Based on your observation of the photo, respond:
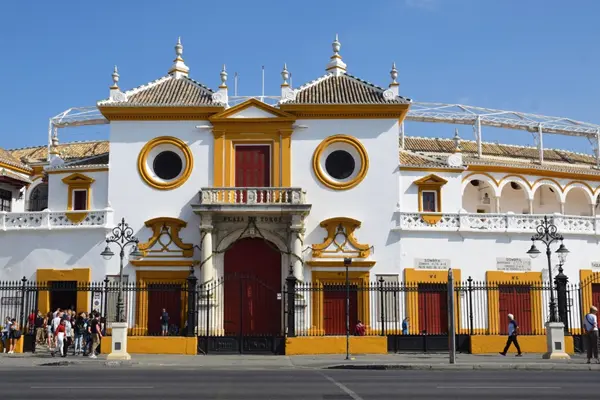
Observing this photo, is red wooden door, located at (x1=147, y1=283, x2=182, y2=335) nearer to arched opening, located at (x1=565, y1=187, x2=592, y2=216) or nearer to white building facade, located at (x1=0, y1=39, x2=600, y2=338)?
white building facade, located at (x1=0, y1=39, x2=600, y2=338)

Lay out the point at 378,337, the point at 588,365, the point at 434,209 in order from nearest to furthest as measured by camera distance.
Result: 1. the point at 588,365
2. the point at 378,337
3. the point at 434,209

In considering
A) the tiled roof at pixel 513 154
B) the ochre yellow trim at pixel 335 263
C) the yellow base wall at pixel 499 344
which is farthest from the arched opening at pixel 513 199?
the yellow base wall at pixel 499 344

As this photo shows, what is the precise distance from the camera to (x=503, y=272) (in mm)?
33719

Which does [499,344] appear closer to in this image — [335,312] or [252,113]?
[335,312]

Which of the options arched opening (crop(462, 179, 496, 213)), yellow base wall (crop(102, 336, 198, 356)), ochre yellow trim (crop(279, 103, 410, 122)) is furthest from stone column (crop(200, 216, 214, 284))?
arched opening (crop(462, 179, 496, 213))

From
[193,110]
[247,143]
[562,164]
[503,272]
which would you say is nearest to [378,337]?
[503,272]

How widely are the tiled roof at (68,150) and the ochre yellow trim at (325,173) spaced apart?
24.4 metres

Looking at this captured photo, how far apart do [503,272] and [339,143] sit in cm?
920

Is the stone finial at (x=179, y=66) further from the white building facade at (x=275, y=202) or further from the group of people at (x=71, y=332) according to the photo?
the group of people at (x=71, y=332)

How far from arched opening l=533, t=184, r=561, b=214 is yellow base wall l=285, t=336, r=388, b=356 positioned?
26.5 m

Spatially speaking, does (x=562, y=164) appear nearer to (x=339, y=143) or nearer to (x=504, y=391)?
(x=339, y=143)

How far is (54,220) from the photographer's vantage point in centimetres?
3409

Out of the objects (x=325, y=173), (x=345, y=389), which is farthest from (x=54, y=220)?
(x=345, y=389)

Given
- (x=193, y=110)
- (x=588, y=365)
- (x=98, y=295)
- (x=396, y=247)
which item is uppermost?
(x=193, y=110)
